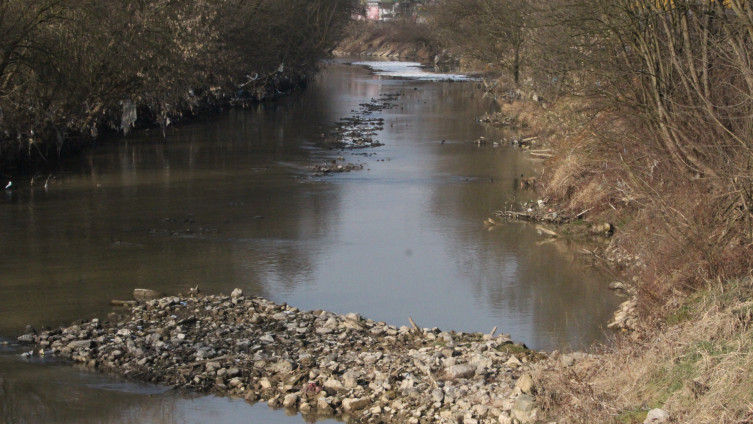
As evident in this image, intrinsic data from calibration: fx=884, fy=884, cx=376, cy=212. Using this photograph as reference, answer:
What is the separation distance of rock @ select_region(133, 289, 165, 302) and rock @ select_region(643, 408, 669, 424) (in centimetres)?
844

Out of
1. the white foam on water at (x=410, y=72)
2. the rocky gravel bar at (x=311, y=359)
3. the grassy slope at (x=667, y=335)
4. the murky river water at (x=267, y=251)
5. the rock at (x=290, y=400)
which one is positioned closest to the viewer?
the grassy slope at (x=667, y=335)

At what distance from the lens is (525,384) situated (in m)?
9.41

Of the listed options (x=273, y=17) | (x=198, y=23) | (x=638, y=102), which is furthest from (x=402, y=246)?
(x=273, y=17)

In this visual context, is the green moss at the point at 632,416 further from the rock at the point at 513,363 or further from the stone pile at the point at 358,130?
the stone pile at the point at 358,130

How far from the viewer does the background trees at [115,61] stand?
80.7 feet

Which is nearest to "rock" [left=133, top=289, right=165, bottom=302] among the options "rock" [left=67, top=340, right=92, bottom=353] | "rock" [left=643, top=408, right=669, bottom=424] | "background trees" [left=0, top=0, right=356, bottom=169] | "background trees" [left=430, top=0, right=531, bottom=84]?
"rock" [left=67, top=340, right=92, bottom=353]

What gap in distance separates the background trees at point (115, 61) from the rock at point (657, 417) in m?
20.1

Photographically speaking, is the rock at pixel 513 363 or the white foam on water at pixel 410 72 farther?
the white foam on water at pixel 410 72

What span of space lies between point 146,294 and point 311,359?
4362 mm

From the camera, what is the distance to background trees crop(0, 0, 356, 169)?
24.6 m

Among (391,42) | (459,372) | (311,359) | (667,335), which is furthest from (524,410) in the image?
(391,42)

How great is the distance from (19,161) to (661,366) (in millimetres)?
21493

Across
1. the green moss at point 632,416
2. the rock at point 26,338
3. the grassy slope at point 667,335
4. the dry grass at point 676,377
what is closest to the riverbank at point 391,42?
the grassy slope at point 667,335

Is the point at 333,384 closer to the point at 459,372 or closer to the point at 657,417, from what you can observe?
the point at 459,372
